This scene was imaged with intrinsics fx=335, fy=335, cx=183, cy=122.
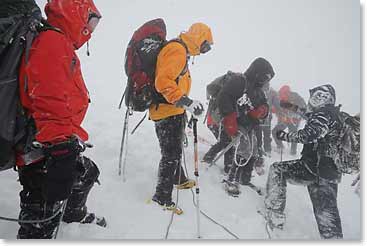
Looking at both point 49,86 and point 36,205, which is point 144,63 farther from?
point 36,205

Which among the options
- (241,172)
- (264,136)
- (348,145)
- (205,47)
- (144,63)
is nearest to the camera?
(144,63)

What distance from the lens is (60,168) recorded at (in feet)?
5.06

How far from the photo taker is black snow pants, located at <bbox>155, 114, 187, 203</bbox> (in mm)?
2434

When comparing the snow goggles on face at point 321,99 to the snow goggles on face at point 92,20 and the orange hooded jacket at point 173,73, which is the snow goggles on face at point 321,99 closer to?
the orange hooded jacket at point 173,73

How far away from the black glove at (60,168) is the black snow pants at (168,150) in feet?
3.03

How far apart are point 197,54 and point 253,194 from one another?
116 cm

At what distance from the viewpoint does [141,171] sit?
2.62 meters

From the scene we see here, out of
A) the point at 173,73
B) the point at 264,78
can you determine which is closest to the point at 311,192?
the point at 264,78

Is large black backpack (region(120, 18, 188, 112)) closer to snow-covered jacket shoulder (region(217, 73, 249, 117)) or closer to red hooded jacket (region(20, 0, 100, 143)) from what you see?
snow-covered jacket shoulder (region(217, 73, 249, 117))

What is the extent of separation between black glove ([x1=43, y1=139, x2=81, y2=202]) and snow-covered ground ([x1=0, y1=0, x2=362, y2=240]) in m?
0.75

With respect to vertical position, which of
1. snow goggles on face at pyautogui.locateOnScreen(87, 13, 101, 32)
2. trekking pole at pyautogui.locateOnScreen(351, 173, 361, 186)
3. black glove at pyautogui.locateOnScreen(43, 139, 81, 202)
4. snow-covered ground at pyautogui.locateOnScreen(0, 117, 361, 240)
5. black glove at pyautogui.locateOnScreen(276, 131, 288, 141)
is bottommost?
snow-covered ground at pyautogui.locateOnScreen(0, 117, 361, 240)

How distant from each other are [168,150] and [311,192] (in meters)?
1.11

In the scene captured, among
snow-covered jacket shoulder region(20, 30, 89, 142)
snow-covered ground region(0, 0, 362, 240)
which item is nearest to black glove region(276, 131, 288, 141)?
snow-covered ground region(0, 0, 362, 240)

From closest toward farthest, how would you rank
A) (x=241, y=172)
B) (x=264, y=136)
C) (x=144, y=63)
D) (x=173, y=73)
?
1. (x=173, y=73)
2. (x=144, y=63)
3. (x=241, y=172)
4. (x=264, y=136)
